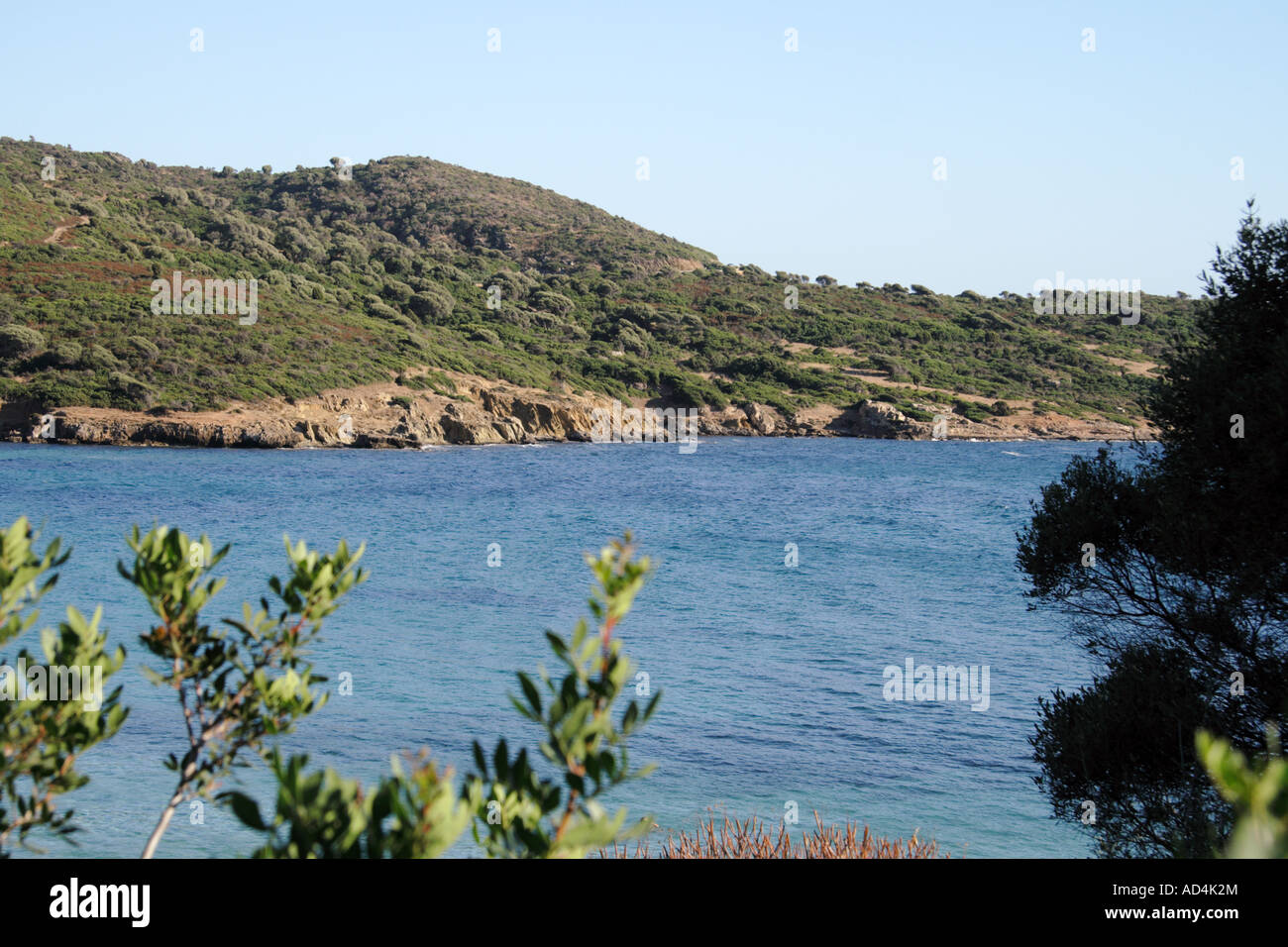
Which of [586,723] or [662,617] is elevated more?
[586,723]

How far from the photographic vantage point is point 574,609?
22.0 metres

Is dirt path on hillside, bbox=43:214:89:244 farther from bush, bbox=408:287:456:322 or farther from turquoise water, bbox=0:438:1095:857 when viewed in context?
turquoise water, bbox=0:438:1095:857

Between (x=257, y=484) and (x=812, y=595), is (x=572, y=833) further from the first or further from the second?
(x=257, y=484)

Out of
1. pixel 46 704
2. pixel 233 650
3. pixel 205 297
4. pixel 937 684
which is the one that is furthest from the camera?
pixel 205 297

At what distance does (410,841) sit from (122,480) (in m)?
37.3

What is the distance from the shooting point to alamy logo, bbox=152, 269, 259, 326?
2131 inches

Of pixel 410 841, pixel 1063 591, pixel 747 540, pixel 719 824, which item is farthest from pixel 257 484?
pixel 410 841

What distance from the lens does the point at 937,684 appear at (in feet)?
57.1

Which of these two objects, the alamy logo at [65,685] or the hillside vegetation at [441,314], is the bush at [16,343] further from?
the alamy logo at [65,685]

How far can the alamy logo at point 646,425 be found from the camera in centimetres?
6231

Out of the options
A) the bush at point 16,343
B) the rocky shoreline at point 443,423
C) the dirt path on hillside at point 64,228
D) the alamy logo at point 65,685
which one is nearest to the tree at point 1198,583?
the alamy logo at point 65,685

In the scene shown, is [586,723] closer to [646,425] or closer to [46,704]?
[46,704]
